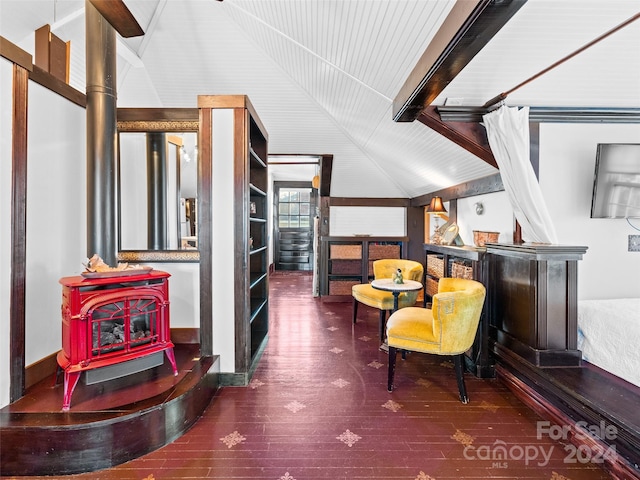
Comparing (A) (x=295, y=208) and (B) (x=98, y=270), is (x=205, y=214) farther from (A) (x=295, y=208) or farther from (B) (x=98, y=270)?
(A) (x=295, y=208)

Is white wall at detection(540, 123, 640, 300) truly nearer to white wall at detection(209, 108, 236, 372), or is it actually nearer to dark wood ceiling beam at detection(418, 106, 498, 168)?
dark wood ceiling beam at detection(418, 106, 498, 168)

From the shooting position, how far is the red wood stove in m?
1.85

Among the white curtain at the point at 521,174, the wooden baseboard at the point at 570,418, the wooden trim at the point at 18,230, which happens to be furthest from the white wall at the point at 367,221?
the wooden trim at the point at 18,230

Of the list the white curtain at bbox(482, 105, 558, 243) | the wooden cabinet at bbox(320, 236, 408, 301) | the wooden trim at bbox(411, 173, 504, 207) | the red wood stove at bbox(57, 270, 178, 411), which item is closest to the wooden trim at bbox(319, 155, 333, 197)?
the wooden cabinet at bbox(320, 236, 408, 301)

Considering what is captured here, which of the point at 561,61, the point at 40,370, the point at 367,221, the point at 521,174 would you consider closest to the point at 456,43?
the point at 561,61

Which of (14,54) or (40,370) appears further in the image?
(40,370)

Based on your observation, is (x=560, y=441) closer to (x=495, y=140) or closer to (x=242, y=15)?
(x=495, y=140)

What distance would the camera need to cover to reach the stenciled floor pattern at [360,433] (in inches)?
66.9

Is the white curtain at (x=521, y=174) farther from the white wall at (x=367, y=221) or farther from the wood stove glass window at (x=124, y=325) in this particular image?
the white wall at (x=367, y=221)

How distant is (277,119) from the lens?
15.3 ft

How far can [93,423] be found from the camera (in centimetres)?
170

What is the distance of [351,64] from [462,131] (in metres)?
1.12

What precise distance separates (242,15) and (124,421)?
3574 mm

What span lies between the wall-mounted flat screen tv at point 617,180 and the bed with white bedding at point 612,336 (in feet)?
2.36
